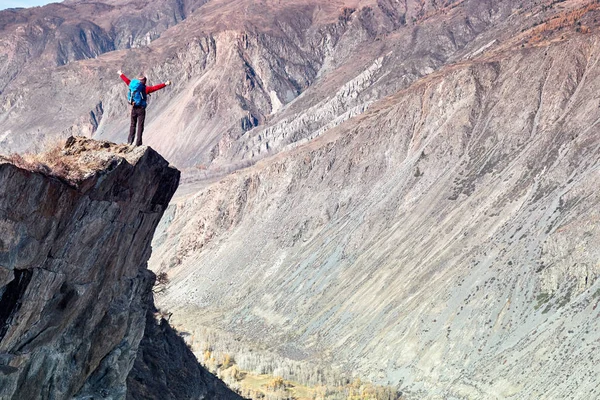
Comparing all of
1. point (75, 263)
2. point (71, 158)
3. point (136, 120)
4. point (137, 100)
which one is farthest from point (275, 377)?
point (71, 158)

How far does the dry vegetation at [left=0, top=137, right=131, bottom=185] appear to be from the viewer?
14.0 m

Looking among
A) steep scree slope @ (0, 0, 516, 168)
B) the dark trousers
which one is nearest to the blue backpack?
the dark trousers

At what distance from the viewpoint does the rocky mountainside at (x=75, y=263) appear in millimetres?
13930

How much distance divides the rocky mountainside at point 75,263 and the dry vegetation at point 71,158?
22 millimetres

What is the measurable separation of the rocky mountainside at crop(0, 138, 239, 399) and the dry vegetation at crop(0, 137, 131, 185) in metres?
0.02

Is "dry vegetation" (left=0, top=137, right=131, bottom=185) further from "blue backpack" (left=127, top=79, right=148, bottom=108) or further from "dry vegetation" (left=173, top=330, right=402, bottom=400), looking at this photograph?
"dry vegetation" (left=173, top=330, right=402, bottom=400)

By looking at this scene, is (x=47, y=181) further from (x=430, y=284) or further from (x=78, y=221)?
(x=430, y=284)

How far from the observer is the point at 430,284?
6519 centimetres

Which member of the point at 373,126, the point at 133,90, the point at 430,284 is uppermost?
the point at 373,126

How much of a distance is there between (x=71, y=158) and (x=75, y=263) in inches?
70.7

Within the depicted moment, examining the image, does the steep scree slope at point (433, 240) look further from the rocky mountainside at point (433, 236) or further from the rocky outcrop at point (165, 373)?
the rocky outcrop at point (165, 373)

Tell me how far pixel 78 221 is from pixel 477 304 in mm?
47623

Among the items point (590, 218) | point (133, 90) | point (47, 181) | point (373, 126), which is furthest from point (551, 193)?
point (47, 181)

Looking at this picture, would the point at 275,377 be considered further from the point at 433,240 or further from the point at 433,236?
the point at 433,236
